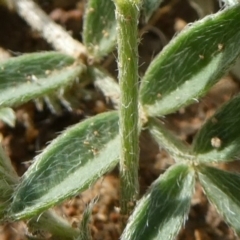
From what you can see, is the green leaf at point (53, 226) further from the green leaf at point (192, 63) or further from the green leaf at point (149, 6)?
the green leaf at point (149, 6)

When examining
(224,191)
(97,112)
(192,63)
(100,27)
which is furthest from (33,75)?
(224,191)

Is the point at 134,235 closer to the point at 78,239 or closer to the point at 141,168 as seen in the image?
the point at 78,239

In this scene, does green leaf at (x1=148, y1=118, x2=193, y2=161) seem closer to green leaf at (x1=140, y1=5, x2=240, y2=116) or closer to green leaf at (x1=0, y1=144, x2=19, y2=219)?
green leaf at (x1=140, y1=5, x2=240, y2=116)

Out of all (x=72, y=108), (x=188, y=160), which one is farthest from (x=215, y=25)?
(x=72, y=108)

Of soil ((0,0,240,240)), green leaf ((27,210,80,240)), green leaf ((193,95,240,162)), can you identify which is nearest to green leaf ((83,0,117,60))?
soil ((0,0,240,240))

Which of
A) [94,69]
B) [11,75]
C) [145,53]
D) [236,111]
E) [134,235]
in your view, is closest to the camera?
[134,235]

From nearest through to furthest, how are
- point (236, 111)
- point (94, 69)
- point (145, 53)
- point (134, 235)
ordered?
point (134, 235) → point (236, 111) → point (94, 69) → point (145, 53)
